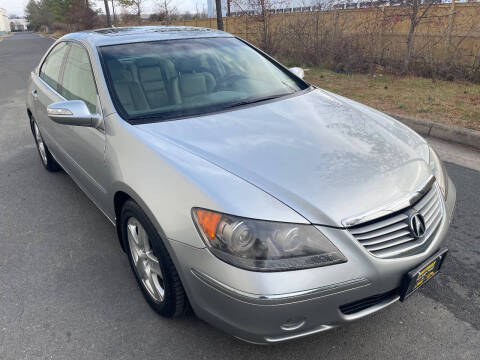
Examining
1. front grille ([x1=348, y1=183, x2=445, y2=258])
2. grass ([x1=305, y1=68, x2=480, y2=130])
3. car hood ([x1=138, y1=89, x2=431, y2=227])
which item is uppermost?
car hood ([x1=138, y1=89, x2=431, y2=227])

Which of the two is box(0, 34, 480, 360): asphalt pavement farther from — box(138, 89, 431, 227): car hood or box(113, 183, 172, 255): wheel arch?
box(138, 89, 431, 227): car hood

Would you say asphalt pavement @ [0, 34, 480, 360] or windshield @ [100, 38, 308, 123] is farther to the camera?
windshield @ [100, 38, 308, 123]

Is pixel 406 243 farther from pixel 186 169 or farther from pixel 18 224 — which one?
pixel 18 224

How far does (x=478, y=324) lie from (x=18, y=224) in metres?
3.52

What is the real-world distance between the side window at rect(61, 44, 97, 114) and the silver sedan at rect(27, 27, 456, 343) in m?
0.03

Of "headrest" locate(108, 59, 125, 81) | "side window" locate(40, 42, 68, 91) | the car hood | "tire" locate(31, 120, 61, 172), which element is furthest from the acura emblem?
"tire" locate(31, 120, 61, 172)

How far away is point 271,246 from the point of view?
5.44 feet

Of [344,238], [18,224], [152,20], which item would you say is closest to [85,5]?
[152,20]

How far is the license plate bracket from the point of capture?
1793 mm

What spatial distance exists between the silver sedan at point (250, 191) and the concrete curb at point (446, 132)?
2.77m

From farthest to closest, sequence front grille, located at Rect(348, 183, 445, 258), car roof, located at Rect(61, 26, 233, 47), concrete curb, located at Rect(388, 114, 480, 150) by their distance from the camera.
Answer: concrete curb, located at Rect(388, 114, 480, 150)
car roof, located at Rect(61, 26, 233, 47)
front grille, located at Rect(348, 183, 445, 258)

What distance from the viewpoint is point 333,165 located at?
1991mm

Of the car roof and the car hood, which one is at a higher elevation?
the car roof

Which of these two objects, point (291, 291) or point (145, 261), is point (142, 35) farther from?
point (291, 291)
